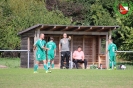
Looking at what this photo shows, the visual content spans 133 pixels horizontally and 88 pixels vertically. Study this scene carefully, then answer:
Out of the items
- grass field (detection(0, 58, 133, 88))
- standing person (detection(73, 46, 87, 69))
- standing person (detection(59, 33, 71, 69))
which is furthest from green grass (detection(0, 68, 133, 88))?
standing person (detection(73, 46, 87, 69))

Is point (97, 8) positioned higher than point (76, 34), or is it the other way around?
point (97, 8)

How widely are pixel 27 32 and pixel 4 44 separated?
791 inches

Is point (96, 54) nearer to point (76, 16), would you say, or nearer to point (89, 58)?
point (89, 58)

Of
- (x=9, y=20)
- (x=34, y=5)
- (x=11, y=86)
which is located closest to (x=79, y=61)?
(x=11, y=86)

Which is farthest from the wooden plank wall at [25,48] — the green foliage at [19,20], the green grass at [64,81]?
the green foliage at [19,20]

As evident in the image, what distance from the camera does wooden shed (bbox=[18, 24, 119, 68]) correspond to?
3266 cm

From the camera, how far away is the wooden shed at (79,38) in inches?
1286

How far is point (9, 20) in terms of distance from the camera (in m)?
58.9

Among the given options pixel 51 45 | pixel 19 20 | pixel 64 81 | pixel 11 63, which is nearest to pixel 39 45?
pixel 51 45

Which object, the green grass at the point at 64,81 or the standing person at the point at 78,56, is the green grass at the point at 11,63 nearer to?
the standing person at the point at 78,56

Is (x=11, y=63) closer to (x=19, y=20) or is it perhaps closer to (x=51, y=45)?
(x=51, y=45)

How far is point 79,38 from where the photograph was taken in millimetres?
34625

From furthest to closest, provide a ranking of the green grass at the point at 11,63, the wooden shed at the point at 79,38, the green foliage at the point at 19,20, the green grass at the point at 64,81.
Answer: the green foliage at the point at 19,20, the green grass at the point at 11,63, the wooden shed at the point at 79,38, the green grass at the point at 64,81

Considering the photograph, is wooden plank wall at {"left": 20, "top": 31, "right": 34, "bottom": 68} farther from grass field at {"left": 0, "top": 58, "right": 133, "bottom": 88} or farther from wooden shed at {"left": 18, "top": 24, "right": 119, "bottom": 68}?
grass field at {"left": 0, "top": 58, "right": 133, "bottom": 88}
